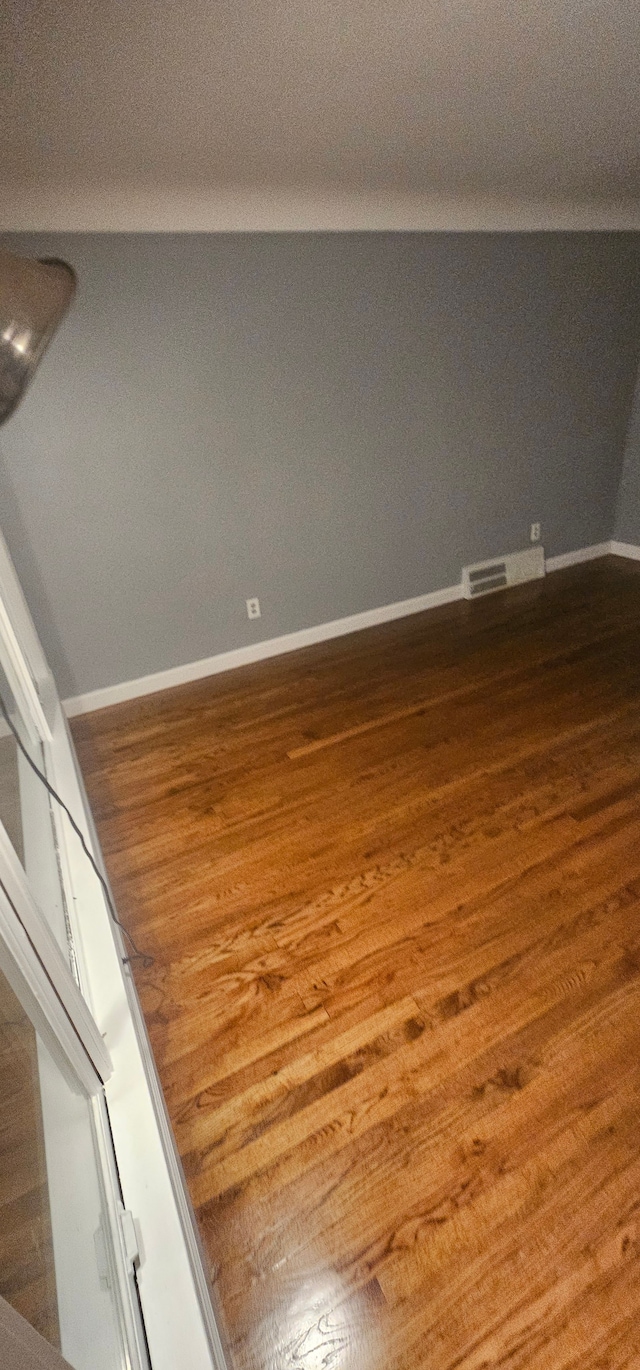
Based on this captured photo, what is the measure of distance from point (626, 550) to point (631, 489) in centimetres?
41

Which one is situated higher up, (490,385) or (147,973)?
(490,385)

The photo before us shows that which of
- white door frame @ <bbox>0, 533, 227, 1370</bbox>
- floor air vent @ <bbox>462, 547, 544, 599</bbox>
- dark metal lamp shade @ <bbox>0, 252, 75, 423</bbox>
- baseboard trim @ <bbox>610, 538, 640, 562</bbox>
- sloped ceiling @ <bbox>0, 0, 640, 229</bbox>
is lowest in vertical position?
baseboard trim @ <bbox>610, 538, 640, 562</bbox>

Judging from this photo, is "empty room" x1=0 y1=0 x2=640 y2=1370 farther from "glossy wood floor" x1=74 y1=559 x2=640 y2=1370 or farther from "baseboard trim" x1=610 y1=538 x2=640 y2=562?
"baseboard trim" x1=610 y1=538 x2=640 y2=562

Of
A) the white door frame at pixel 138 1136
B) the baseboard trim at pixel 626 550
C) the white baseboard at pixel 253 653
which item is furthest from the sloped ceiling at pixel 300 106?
the baseboard trim at pixel 626 550

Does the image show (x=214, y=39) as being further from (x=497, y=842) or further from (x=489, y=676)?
(x=489, y=676)

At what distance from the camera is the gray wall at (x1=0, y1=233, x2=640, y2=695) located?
2.31 meters

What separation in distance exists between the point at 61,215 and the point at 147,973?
2373 millimetres

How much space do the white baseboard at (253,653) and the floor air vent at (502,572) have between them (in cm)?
9

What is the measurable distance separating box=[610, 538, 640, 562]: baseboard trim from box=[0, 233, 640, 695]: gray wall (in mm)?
805

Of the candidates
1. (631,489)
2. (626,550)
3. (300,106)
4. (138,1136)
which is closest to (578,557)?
(626,550)

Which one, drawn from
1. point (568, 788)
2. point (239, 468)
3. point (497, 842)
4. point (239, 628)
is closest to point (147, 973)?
point (497, 842)

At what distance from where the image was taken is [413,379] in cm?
296

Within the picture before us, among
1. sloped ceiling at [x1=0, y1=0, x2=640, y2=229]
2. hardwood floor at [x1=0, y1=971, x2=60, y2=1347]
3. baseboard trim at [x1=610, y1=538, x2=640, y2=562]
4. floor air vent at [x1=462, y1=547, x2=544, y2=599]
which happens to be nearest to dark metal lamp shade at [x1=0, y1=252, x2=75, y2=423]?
hardwood floor at [x1=0, y1=971, x2=60, y2=1347]

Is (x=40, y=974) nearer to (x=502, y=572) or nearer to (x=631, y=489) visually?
(x=502, y=572)
